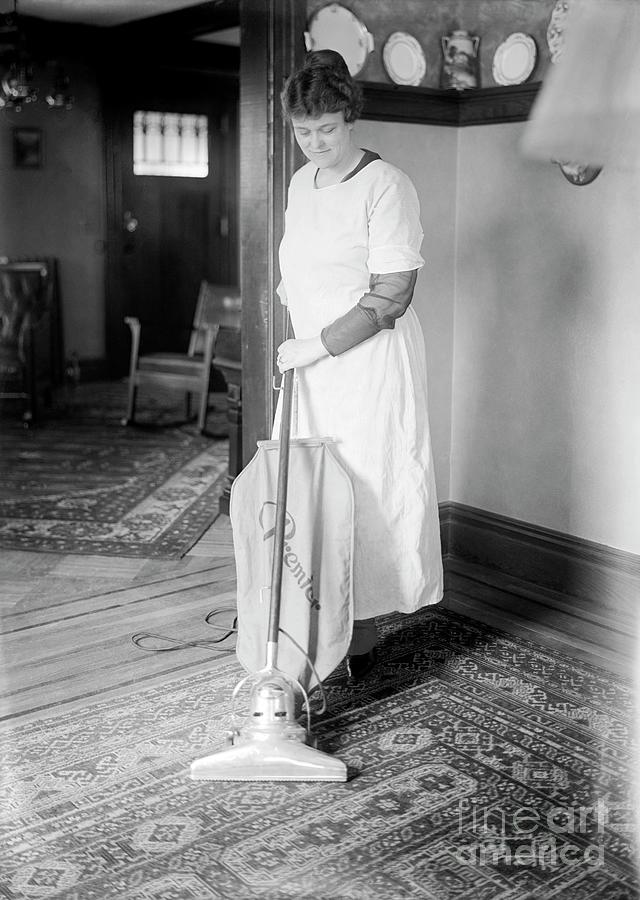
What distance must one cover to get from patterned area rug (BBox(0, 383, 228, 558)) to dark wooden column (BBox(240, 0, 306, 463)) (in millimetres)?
936

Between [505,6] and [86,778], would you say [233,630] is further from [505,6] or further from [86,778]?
[505,6]

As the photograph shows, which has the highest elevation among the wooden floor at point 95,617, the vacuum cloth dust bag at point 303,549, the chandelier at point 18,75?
the chandelier at point 18,75

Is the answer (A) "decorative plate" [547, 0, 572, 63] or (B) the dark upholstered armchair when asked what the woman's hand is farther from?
(B) the dark upholstered armchair

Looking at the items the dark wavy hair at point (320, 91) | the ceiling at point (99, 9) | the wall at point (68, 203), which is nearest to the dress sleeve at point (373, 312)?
the dark wavy hair at point (320, 91)

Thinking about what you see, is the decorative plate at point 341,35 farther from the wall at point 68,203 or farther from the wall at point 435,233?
the wall at point 68,203

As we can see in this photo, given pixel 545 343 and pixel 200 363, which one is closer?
pixel 545 343

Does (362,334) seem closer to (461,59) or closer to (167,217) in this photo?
(461,59)

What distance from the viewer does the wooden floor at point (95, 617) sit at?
9.67ft

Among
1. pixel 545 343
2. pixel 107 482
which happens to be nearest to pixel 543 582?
pixel 545 343

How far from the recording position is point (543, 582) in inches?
151

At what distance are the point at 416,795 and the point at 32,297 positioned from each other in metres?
5.60

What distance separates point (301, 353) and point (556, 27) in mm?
1649

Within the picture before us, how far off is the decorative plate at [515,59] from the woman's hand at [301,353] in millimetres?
1611

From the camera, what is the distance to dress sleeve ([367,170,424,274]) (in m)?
2.57
